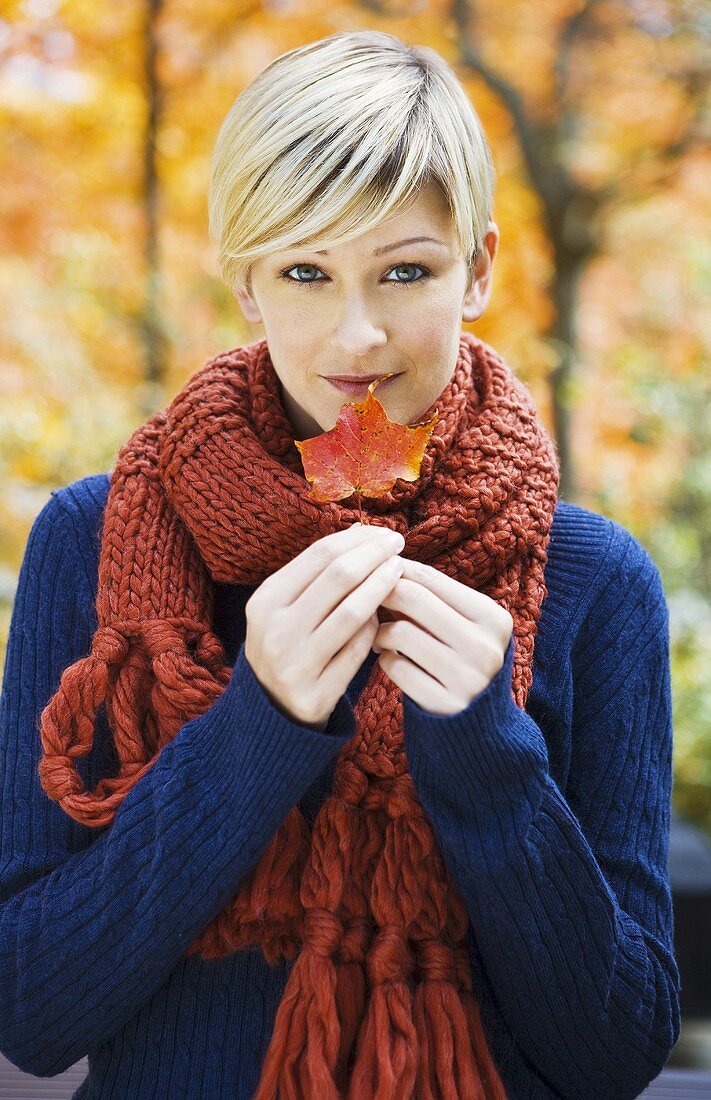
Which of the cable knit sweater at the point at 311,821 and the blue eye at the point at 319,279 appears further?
the blue eye at the point at 319,279

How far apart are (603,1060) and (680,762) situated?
3.07 m

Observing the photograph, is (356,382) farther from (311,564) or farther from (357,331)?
(311,564)

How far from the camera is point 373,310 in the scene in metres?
1.39

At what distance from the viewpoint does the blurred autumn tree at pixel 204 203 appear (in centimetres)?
509

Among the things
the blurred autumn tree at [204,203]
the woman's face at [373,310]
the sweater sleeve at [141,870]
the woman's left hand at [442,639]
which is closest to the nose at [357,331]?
the woman's face at [373,310]

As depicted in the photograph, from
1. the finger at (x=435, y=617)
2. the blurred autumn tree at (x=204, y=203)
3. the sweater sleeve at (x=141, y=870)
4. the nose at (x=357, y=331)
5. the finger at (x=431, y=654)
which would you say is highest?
the blurred autumn tree at (x=204, y=203)

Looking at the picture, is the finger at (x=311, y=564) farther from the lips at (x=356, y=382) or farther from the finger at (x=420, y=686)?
the lips at (x=356, y=382)

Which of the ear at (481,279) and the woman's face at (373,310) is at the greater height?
the ear at (481,279)

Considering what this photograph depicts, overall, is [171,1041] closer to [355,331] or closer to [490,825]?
[490,825]

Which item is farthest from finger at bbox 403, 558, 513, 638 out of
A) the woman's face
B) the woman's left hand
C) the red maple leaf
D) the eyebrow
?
the eyebrow

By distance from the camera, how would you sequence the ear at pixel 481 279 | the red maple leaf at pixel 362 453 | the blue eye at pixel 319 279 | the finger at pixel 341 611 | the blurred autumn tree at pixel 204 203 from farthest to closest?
the blurred autumn tree at pixel 204 203 < the ear at pixel 481 279 < the blue eye at pixel 319 279 < the red maple leaf at pixel 362 453 < the finger at pixel 341 611

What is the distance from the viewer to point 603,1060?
142cm

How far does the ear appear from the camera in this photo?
5.24 feet

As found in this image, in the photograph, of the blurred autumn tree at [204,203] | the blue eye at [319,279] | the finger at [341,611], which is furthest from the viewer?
the blurred autumn tree at [204,203]
